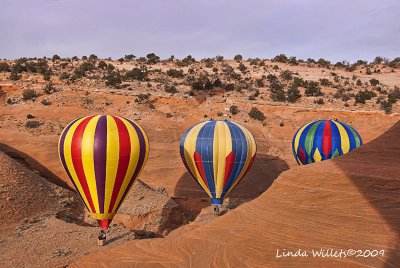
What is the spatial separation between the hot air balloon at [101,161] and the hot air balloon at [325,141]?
14.4m

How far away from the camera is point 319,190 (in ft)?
26.3

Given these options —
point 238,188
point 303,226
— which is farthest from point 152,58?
point 303,226

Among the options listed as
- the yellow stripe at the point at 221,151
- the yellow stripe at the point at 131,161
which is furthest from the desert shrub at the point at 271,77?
the yellow stripe at the point at 131,161

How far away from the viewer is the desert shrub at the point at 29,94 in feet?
148

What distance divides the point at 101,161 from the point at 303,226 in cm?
1210

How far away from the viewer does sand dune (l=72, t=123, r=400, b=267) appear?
6.53 meters

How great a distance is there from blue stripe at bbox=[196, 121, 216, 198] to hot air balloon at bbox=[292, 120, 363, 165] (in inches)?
342

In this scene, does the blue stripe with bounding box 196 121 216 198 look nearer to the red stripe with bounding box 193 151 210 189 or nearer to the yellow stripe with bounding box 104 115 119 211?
the red stripe with bounding box 193 151 210 189

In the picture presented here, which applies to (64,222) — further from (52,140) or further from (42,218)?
(52,140)

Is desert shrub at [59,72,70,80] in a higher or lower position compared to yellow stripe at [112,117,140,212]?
higher

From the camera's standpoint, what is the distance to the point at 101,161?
17.2 m

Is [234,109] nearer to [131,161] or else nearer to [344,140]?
[344,140]

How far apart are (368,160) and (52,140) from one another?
2886 centimetres

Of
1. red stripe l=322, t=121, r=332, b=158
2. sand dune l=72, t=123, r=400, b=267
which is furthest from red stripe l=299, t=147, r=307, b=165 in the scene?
sand dune l=72, t=123, r=400, b=267
